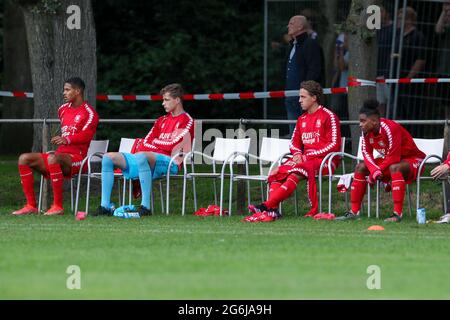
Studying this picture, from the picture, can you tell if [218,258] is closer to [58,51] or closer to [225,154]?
[225,154]

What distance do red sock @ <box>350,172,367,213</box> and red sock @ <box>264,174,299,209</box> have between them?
2.16 ft

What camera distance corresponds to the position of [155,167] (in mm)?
17547

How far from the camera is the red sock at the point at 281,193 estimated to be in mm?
16562

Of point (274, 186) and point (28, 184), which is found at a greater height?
point (274, 186)

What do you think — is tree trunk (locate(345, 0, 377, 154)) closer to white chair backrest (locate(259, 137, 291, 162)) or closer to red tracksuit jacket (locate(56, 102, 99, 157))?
white chair backrest (locate(259, 137, 291, 162))

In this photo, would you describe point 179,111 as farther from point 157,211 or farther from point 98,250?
point 98,250

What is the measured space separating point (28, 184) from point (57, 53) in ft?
11.8

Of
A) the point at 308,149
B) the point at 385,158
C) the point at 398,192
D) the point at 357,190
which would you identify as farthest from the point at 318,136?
the point at 398,192

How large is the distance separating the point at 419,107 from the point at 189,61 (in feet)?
23.1

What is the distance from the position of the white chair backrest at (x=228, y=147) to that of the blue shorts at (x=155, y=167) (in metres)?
0.64

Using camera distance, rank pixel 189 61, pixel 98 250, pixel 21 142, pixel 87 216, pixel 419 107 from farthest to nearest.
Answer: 1. pixel 189 61
2. pixel 21 142
3. pixel 419 107
4. pixel 87 216
5. pixel 98 250

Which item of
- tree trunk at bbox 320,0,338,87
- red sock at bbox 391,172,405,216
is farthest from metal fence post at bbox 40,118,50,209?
tree trunk at bbox 320,0,338,87

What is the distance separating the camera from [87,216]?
1697 centimetres
